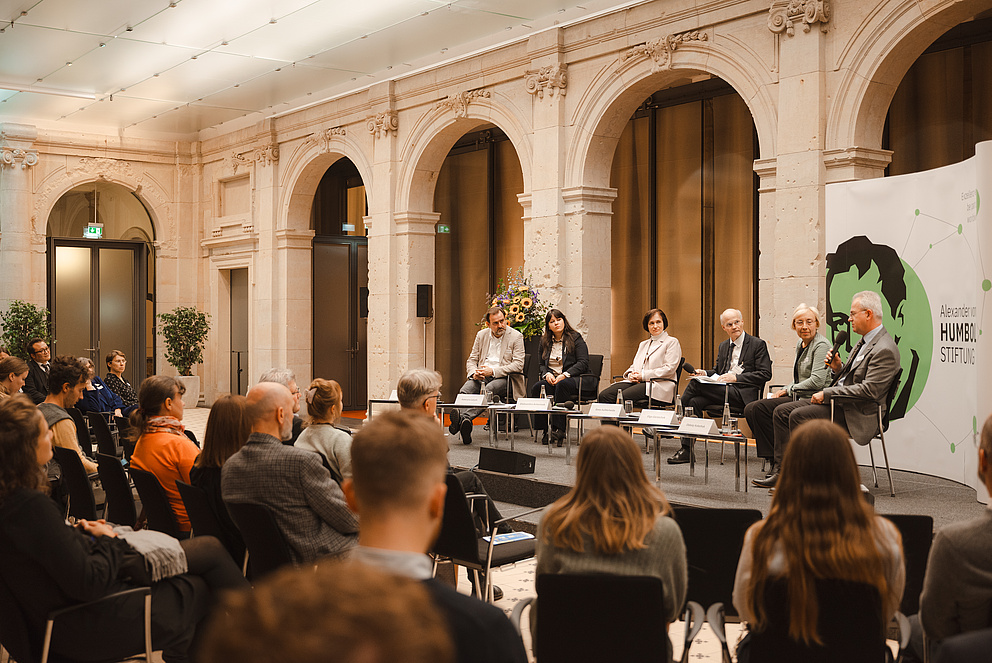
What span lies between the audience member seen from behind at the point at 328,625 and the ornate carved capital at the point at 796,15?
26.4 ft

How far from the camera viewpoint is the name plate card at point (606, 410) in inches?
278

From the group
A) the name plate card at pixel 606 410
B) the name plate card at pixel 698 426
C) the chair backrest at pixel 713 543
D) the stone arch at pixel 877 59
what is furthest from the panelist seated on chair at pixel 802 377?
the chair backrest at pixel 713 543

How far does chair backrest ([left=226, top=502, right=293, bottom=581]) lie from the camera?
3301mm

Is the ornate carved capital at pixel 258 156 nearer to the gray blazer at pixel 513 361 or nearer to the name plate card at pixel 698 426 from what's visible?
the gray blazer at pixel 513 361

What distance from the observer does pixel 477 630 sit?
4.90ft

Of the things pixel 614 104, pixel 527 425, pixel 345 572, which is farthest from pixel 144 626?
pixel 614 104

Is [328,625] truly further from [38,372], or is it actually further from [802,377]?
[38,372]

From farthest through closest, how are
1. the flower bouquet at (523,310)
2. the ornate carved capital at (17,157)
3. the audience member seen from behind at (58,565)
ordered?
the ornate carved capital at (17,157)
the flower bouquet at (523,310)
the audience member seen from behind at (58,565)

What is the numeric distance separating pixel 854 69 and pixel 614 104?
2.78m

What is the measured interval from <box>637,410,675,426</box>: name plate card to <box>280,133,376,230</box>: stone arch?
7.33 m

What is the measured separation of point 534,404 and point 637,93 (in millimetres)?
3760

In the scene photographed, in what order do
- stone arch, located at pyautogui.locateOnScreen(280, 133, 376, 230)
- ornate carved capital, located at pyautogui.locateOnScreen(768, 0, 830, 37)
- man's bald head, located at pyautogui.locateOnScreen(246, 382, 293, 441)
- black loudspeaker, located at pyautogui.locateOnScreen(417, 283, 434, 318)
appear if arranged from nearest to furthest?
man's bald head, located at pyautogui.locateOnScreen(246, 382, 293, 441), ornate carved capital, located at pyautogui.locateOnScreen(768, 0, 830, 37), black loudspeaker, located at pyautogui.locateOnScreen(417, 283, 434, 318), stone arch, located at pyautogui.locateOnScreen(280, 133, 376, 230)

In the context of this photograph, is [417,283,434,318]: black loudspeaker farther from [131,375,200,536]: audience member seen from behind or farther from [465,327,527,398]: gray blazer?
[131,375,200,536]: audience member seen from behind

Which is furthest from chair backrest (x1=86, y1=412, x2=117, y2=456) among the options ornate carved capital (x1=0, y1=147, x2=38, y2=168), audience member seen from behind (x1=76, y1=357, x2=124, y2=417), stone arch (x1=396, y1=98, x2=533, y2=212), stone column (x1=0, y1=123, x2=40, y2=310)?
ornate carved capital (x1=0, y1=147, x2=38, y2=168)
